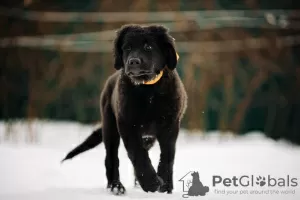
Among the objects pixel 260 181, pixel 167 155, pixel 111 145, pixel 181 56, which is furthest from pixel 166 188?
pixel 181 56

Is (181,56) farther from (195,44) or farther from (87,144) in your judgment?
(87,144)

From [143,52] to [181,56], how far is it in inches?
168

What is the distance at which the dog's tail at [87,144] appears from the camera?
16.3ft

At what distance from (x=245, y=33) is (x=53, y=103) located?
3405 mm

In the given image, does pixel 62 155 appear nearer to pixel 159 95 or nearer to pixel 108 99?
pixel 108 99

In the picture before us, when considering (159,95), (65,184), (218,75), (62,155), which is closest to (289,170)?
(159,95)

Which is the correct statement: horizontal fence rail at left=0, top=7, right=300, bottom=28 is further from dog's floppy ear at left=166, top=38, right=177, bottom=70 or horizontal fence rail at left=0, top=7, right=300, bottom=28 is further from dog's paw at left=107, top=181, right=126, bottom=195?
dog's paw at left=107, top=181, right=126, bottom=195

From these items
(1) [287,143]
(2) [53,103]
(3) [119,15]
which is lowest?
(1) [287,143]

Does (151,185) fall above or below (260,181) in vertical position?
above

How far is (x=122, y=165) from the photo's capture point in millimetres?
5844

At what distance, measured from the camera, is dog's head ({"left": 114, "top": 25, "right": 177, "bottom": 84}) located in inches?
150

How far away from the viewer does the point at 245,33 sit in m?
8.40

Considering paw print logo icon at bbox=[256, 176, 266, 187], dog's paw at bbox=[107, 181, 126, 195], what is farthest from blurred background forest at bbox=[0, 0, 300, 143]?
dog's paw at bbox=[107, 181, 126, 195]

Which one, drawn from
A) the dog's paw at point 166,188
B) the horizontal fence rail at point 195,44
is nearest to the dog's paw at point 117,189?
the dog's paw at point 166,188
